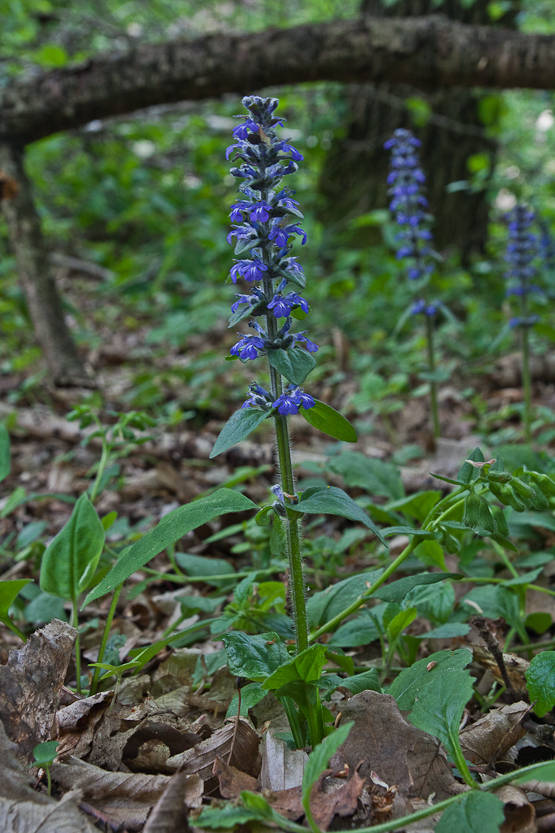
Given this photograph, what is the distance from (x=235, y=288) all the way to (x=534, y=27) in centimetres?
593

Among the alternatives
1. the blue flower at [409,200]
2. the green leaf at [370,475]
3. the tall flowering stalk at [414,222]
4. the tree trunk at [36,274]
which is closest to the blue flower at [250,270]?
the green leaf at [370,475]

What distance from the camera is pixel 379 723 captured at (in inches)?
66.1

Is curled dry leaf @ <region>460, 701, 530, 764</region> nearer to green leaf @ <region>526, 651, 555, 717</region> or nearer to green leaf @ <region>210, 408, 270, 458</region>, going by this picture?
green leaf @ <region>526, 651, 555, 717</region>

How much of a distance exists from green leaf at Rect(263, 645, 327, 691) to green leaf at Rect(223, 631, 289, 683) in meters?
0.08

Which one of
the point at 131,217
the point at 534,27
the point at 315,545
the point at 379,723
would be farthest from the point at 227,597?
the point at 534,27

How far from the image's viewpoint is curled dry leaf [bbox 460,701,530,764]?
1765 mm

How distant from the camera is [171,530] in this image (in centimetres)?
162

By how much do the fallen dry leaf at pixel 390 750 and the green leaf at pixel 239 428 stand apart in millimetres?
726

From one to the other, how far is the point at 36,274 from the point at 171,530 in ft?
12.0

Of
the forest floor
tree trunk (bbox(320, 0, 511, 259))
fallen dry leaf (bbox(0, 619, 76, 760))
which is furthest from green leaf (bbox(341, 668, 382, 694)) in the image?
tree trunk (bbox(320, 0, 511, 259))

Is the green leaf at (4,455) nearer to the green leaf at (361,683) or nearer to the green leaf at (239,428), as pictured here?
the green leaf at (239,428)

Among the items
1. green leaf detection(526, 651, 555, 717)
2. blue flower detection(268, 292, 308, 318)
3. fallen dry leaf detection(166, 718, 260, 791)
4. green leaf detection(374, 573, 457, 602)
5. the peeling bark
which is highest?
the peeling bark

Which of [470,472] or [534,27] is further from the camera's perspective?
[534,27]

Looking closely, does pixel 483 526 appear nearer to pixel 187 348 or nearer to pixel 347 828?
pixel 347 828
